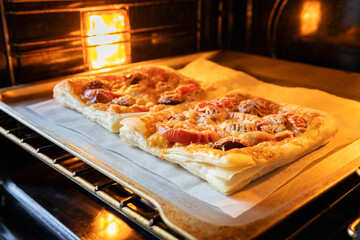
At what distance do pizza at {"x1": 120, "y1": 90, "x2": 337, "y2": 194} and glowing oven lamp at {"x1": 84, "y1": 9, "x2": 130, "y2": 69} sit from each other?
→ 100cm

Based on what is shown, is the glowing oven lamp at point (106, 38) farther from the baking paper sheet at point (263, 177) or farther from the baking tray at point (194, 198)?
the baking tray at point (194, 198)

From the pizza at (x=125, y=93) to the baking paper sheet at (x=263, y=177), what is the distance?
0.06m

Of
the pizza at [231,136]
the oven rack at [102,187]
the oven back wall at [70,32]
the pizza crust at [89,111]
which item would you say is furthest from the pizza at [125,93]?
the oven back wall at [70,32]

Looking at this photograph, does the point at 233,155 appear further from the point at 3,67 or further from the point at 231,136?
the point at 3,67

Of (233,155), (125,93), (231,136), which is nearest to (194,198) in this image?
(233,155)

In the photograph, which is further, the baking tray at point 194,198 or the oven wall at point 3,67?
the oven wall at point 3,67

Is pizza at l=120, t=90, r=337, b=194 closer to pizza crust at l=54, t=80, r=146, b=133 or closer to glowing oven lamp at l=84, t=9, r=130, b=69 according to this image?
pizza crust at l=54, t=80, r=146, b=133

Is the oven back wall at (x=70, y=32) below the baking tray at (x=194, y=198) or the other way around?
the other way around

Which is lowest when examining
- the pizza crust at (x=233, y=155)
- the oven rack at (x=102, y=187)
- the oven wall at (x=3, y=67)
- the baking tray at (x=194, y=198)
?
the oven rack at (x=102, y=187)

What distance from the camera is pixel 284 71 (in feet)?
9.14

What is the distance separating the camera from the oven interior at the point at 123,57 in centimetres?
173

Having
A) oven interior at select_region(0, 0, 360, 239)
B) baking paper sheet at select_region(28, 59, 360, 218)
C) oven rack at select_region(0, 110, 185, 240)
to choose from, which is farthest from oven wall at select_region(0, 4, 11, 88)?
baking paper sheet at select_region(28, 59, 360, 218)

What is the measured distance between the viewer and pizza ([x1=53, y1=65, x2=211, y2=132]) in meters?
1.93

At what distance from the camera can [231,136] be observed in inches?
62.6
